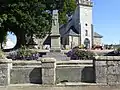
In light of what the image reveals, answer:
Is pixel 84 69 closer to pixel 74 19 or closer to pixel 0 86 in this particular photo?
pixel 0 86

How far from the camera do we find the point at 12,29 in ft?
116

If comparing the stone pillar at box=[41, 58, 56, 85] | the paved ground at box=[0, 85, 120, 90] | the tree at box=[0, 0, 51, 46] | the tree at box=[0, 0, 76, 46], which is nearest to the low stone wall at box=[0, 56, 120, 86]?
the stone pillar at box=[41, 58, 56, 85]

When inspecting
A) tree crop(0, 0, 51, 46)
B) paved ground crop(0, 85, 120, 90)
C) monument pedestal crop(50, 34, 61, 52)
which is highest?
tree crop(0, 0, 51, 46)

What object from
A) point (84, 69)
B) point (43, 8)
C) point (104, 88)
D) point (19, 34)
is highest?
point (43, 8)

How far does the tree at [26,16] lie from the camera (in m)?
31.8

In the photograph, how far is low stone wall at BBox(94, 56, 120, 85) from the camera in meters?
8.67

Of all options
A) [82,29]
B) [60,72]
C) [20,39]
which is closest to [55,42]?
[60,72]

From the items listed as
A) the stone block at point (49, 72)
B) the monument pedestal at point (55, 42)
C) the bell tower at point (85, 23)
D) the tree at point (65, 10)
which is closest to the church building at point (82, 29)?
the bell tower at point (85, 23)

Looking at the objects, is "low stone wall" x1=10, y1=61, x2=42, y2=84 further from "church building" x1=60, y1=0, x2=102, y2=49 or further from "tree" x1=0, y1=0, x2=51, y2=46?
"church building" x1=60, y1=0, x2=102, y2=49

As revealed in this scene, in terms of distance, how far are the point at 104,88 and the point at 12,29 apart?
92.1 feet

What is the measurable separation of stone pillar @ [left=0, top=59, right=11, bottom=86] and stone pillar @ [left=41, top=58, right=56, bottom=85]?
1.15m

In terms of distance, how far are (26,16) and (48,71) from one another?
23681 millimetres

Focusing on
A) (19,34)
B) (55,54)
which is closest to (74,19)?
(19,34)

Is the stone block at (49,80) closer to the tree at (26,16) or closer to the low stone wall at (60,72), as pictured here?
the low stone wall at (60,72)
